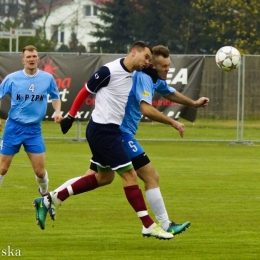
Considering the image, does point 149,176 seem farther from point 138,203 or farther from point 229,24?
point 229,24

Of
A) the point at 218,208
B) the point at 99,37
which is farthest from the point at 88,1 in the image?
the point at 218,208

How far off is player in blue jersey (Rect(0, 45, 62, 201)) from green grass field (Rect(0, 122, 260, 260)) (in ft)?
2.24

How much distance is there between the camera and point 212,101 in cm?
2417

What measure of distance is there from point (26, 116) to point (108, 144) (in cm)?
267

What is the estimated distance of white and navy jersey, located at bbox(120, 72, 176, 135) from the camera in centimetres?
927

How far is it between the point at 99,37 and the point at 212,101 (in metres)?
39.3

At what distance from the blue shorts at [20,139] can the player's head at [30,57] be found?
730mm

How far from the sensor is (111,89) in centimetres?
920

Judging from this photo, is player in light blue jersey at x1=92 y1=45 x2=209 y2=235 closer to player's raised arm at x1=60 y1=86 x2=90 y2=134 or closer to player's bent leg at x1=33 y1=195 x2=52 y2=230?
player's raised arm at x1=60 y1=86 x2=90 y2=134

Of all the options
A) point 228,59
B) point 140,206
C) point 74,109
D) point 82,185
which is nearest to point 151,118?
point 74,109

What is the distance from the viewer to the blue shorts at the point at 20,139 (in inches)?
455

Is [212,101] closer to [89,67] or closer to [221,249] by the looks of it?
[89,67]

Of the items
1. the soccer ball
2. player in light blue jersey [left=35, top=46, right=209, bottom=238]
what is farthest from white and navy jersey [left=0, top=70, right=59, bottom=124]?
the soccer ball

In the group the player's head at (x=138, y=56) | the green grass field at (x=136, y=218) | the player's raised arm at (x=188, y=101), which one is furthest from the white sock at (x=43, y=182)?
the player's head at (x=138, y=56)
